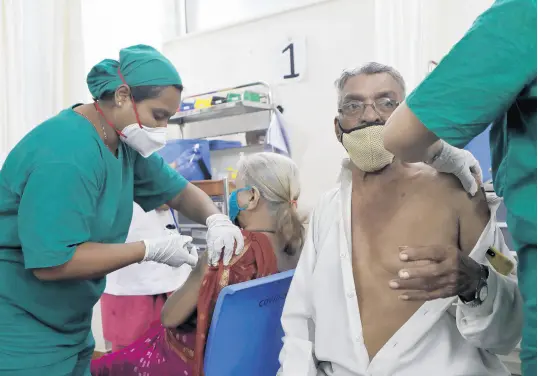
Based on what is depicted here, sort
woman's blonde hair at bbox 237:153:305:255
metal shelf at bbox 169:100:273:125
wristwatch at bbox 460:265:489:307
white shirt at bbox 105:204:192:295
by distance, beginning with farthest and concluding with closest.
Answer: metal shelf at bbox 169:100:273:125 < white shirt at bbox 105:204:192:295 < woman's blonde hair at bbox 237:153:305:255 < wristwatch at bbox 460:265:489:307

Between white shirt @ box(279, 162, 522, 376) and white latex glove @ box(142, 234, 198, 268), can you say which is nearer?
white shirt @ box(279, 162, 522, 376)

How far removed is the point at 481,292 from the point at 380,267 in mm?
303

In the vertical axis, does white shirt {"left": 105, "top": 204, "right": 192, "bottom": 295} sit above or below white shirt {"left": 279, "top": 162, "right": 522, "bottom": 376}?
below

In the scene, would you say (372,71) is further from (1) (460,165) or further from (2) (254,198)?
(2) (254,198)

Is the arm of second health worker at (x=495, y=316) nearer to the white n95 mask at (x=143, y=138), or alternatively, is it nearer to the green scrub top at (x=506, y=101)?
the green scrub top at (x=506, y=101)

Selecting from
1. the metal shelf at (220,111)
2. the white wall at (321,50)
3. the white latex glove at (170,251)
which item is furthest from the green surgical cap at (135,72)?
the metal shelf at (220,111)

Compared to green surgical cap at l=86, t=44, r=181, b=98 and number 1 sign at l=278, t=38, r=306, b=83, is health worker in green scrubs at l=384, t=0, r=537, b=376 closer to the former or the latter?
green surgical cap at l=86, t=44, r=181, b=98

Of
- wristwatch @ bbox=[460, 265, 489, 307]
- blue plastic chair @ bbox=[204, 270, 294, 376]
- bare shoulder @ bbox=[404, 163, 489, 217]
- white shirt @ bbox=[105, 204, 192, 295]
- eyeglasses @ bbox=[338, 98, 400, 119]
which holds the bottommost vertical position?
white shirt @ bbox=[105, 204, 192, 295]

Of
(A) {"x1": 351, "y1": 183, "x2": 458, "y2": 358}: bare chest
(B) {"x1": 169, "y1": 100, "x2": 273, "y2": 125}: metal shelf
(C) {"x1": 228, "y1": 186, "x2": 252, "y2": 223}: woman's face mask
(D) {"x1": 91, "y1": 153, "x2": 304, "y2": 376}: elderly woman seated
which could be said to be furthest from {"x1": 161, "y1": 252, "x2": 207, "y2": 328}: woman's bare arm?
(B) {"x1": 169, "y1": 100, "x2": 273, "y2": 125}: metal shelf

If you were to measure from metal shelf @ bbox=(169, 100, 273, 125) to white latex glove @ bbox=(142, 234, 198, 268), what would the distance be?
1492mm

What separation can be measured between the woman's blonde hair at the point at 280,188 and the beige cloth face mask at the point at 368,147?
1.45 feet

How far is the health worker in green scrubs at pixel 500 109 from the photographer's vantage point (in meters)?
0.57

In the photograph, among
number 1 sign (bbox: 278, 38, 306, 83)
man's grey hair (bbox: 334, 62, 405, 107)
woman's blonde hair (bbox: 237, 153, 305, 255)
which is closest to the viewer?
man's grey hair (bbox: 334, 62, 405, 107)

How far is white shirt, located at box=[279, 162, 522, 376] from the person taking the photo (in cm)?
87
